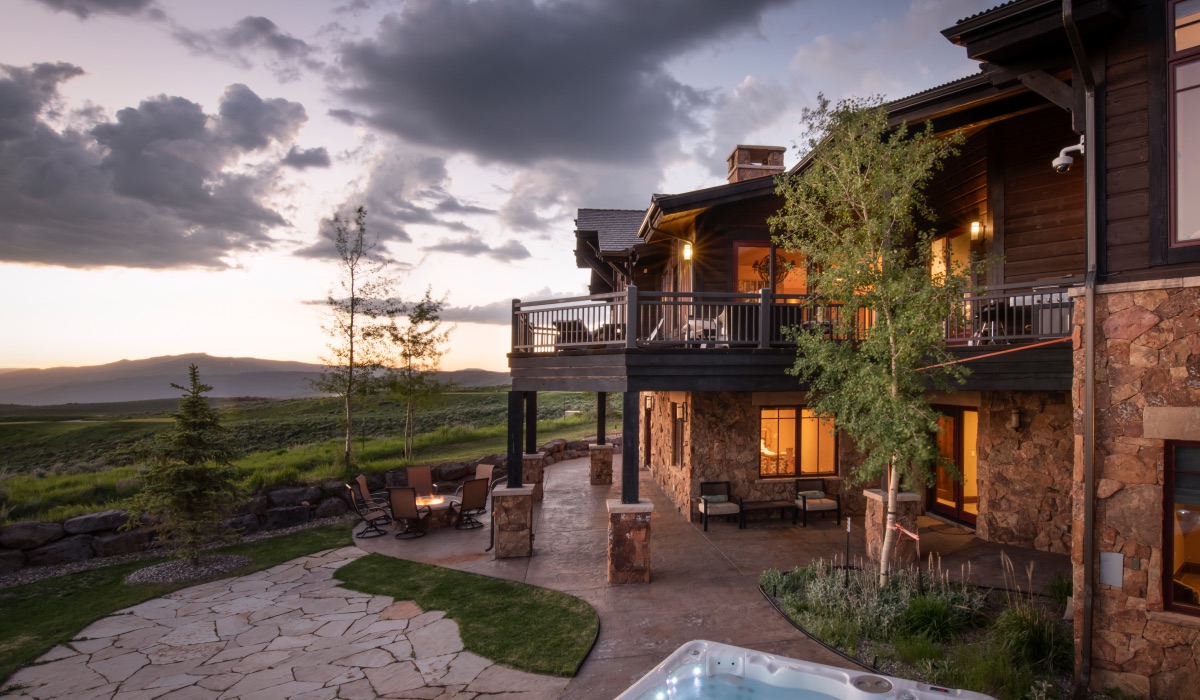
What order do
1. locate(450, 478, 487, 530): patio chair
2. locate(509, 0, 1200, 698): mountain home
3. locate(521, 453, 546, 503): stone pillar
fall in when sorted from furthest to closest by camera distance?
locate(521, 453, 546, 503): stone pillar
locate(450, 478, 487, 530): patio chair
locate(509, 0, 1200, 698): mountain home

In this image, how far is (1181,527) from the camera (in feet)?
13.8

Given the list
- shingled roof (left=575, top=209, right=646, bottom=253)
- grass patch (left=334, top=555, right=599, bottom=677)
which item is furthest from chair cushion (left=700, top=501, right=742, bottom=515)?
shingled roof (left=575, top=209, right=646, bottom=253)

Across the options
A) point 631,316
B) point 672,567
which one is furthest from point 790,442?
point 631,316

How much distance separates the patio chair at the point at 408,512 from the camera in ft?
31.8

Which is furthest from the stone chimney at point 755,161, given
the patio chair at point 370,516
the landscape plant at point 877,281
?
the patio chair at point 370,516

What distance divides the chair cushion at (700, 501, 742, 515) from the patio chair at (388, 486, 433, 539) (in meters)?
5.19

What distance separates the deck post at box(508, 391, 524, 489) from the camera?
905 centimetres

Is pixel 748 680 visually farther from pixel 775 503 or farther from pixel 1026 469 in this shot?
pixel 1026 469

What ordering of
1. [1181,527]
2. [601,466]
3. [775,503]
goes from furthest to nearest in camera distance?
[601,466] < [775,503] < [1181,527]

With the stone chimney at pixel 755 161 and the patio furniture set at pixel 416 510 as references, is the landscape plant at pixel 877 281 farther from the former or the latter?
the stone chimney at pixel 755 161

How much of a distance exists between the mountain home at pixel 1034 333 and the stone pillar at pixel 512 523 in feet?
2.66

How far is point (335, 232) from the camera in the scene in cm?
1475

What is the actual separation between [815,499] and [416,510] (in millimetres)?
7659

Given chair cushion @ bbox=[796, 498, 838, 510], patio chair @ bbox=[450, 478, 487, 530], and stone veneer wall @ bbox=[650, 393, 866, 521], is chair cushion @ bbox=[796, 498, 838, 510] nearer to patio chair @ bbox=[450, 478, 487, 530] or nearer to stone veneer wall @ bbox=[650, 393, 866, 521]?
stone veneer wall @ bbox=[650, 393, 866, 521]
